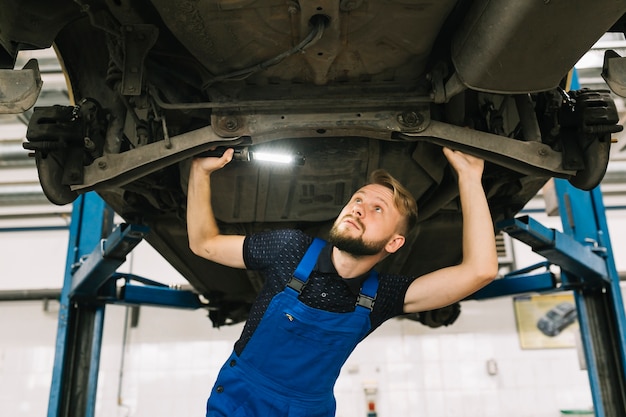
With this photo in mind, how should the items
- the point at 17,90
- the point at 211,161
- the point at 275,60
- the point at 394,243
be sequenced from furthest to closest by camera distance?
the point at 211,161 < the point at 394,243 < the point at 275,60 < the point at 17,90

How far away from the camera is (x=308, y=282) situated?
1458 mm

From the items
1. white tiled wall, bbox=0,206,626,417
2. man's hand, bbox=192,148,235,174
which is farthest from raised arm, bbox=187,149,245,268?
white tiled wall, bbox=0,206,626,417

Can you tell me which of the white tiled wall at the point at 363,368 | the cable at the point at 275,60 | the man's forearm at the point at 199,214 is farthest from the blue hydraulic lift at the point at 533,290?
the white tiled wall at the point at 363,368

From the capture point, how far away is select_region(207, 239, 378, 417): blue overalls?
1.40 meters

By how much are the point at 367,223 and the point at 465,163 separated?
36 centimetres

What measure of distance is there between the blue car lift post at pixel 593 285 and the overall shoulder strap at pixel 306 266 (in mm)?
1226

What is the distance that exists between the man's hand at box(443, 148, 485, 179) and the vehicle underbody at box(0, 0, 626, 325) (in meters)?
0.03

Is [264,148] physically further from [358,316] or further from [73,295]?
[73,295]

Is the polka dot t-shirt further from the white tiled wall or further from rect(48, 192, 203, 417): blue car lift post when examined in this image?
the white tiled wall

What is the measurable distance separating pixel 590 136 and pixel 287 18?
3.10 feet

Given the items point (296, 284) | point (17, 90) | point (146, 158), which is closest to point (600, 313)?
point (296, 284)

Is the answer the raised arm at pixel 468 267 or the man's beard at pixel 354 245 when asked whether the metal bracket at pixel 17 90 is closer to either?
the man's beard at pixel 354 245

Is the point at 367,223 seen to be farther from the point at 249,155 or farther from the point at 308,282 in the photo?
the point at 249,155

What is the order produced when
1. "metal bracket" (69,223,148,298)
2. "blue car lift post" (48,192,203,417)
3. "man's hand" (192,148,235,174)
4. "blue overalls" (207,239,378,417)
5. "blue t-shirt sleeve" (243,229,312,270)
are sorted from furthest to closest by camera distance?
1. "blue car lift post" (48,192,203,417)
2. "metal bracket" (69,223,148,298)
3. "man's hand" (192,148,235,174)
4. "blue t-shirt sleeve" (243,229,312,270)
5. "blue overalls" (207,239,378,417)
